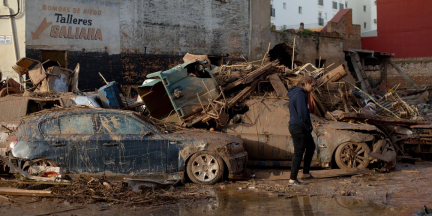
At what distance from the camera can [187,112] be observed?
10625 millimetres

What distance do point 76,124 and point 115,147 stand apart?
0.84 m

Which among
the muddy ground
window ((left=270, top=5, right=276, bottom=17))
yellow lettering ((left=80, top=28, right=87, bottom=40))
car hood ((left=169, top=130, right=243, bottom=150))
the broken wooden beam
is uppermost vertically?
window ((left=270, top=5, right=276, bottom=17))

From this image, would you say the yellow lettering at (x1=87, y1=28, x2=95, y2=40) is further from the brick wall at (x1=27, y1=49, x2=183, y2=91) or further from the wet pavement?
the wet pavement

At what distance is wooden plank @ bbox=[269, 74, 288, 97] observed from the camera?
35.7ft

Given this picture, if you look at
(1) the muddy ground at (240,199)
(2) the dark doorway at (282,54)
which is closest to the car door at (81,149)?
(1) the muddy ground at (240,199)

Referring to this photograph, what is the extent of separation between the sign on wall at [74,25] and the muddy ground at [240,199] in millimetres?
10641

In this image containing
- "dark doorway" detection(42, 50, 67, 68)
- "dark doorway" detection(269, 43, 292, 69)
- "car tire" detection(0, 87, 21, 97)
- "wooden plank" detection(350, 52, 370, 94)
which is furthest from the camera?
"dark doorway" detection(269, 43, 292, 69)

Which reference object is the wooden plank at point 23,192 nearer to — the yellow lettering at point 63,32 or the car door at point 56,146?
the car door at point 56,146

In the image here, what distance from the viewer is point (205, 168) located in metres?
8.36

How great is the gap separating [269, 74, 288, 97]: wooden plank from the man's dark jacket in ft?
8.23

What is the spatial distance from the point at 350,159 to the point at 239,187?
9.02 feet

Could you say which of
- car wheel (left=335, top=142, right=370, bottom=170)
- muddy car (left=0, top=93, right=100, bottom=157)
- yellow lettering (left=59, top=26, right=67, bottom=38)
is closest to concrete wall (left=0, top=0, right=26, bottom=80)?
yellow lettering (left=59, top=26, right=67, bottom=38)

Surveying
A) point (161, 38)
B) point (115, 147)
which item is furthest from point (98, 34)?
point (115, 147)

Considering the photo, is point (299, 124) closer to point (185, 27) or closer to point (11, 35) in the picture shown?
point (11, 35)
